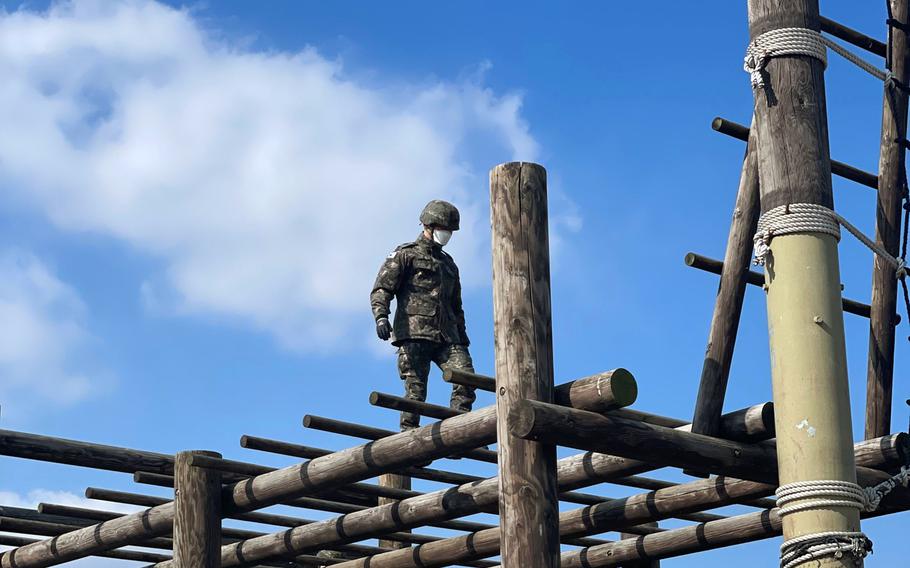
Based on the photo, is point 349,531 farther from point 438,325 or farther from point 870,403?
point 870,403

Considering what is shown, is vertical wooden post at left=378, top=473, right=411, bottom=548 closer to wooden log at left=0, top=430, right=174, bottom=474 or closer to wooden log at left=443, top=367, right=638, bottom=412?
wooden log at left=0, top=430, right=174, bottom=474

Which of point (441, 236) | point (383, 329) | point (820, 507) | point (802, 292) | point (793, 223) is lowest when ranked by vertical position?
point (820, 507)

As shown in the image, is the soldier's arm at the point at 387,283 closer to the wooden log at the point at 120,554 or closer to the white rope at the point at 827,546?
the wooden log at the point at 120,554

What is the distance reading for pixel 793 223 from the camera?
7328 millimetres

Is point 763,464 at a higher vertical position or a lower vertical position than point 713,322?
lower

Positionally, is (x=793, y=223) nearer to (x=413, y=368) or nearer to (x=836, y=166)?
(x=836, y=166)

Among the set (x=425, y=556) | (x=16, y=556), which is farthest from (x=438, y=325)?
(x=16, y=556)

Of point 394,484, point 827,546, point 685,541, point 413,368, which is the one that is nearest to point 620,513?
point 685,541

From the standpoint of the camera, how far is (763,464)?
Result: 26.1 ft

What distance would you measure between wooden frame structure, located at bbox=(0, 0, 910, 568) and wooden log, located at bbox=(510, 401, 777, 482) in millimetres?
10

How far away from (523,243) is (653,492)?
2.65 metres

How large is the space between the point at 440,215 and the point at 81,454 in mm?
3681

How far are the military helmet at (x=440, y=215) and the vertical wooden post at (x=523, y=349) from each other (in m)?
4.21

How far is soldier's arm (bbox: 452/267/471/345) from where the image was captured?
40.2ft
